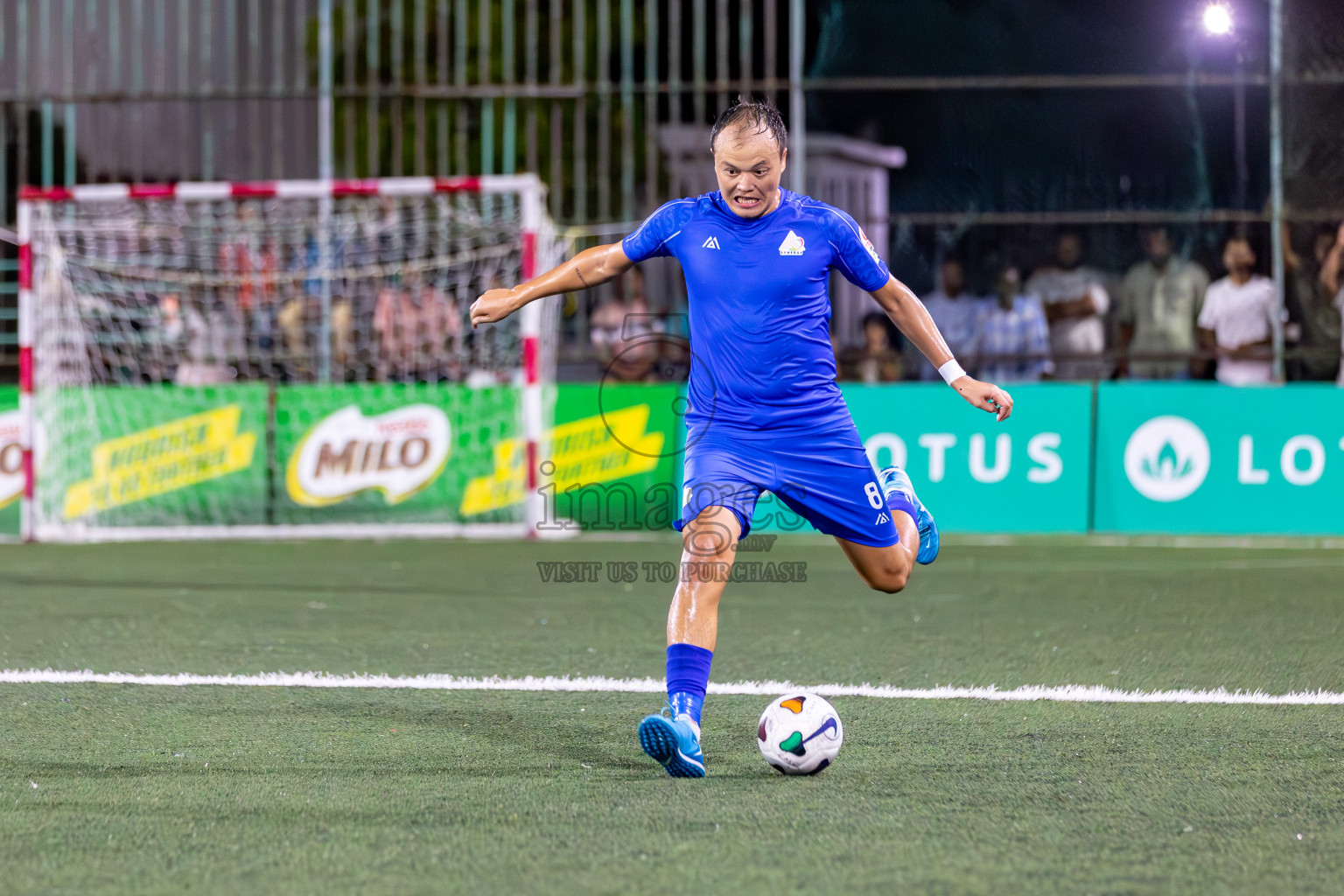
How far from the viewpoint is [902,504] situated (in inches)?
201

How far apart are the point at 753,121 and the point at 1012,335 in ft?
28.6

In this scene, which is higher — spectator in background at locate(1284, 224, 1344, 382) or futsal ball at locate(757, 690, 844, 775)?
spectator in background at locate(1284, 224, 1344, 382)

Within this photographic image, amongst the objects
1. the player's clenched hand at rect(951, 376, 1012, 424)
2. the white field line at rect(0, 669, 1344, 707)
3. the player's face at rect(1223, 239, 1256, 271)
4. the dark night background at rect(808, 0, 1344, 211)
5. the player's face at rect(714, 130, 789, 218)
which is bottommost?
the white field line at rect(0, 669, 1344, 707)

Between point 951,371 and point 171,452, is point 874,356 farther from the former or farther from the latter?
point 951,371

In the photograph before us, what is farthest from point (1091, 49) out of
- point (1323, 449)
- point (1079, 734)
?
point (1079, 734)

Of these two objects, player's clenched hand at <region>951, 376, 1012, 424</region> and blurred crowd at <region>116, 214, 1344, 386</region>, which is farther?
blurred crowd at <region>116, 214, 1344, 386</region>

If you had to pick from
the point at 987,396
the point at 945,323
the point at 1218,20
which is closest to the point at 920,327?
the point at 987,396

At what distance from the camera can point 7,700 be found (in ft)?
17.3

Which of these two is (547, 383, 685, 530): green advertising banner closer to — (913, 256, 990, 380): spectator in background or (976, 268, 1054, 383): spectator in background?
(913, 256, 990, 380): spectator in background

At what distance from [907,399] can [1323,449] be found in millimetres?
2944

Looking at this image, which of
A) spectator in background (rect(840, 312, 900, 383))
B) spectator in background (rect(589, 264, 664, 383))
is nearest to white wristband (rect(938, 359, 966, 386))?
spectator in background (rect(589, 264, 664, 383))

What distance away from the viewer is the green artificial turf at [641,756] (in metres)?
3.28

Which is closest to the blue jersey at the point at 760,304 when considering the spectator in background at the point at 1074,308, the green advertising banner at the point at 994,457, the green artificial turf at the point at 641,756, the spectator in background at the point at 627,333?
the green artificial turf at the point at 641,756

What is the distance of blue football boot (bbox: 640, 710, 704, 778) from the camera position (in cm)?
401
